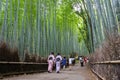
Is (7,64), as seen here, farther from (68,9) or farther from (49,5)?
(68,9)

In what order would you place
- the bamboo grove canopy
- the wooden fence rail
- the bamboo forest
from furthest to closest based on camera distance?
the bamboo grove canopy → the wooden fence rail → the bamboo forest

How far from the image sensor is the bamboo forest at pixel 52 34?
6559 millimetres

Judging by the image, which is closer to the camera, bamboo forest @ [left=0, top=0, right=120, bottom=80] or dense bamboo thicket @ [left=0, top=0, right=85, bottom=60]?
bamboo forest @ [left=0, top=0, right=120, bottom=80]

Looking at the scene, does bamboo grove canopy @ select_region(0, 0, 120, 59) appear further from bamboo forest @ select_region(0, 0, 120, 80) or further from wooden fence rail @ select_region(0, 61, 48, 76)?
wooden fence rail @ select_region(0, 61, 48, 76)

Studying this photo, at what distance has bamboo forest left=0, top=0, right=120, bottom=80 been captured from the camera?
656 centimetres

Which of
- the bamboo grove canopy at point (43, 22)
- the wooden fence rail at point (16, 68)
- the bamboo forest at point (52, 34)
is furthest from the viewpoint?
the bamboo grove canopy at point (43, 22)

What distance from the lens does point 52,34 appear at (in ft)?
88.2

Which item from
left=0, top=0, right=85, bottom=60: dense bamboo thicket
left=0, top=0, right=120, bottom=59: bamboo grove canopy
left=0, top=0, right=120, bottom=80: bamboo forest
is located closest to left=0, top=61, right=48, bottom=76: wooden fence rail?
left=0, top=0, right=120, bottom=80: bamboo forest

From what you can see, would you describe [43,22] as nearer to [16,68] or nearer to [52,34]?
[52,34]

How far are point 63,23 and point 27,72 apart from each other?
836 inches

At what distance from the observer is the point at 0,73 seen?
10617mm

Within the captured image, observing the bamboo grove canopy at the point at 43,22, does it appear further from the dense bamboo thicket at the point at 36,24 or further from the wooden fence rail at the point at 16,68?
the wooden fence rail at the point at 16,68

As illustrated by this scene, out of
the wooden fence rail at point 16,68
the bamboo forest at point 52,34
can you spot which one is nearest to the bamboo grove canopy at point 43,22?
the bamboo forest at point 52,34

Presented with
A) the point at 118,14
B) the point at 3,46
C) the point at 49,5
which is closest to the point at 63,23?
the point at 49,5
